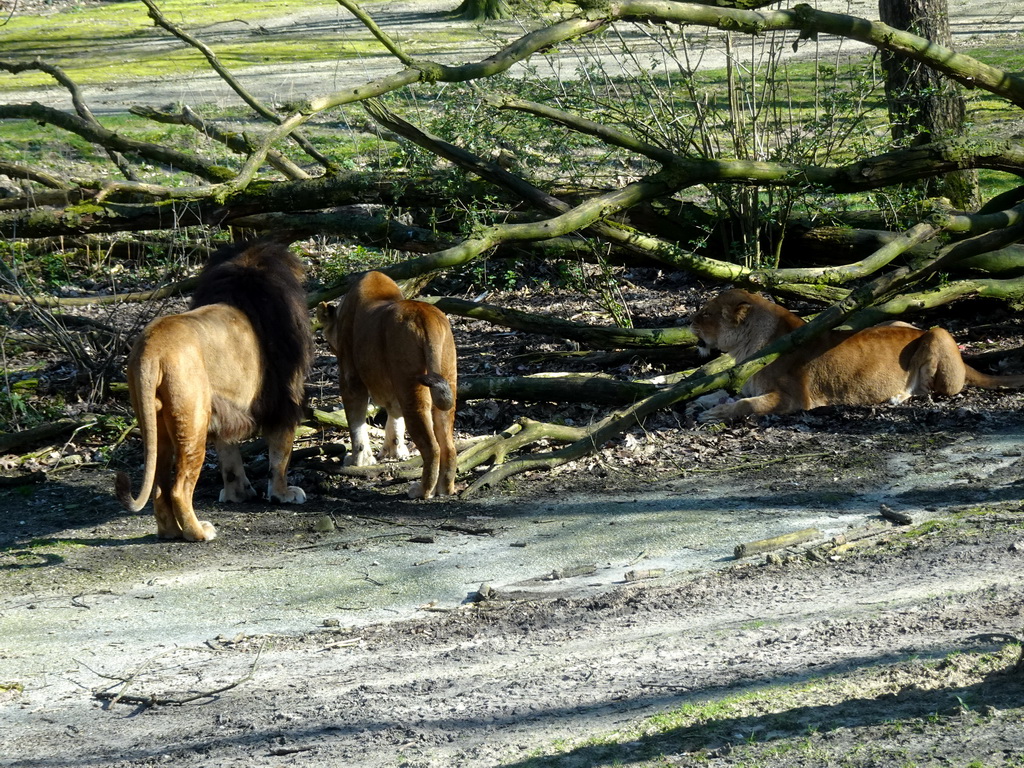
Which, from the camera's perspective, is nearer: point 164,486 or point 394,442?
point 164,486

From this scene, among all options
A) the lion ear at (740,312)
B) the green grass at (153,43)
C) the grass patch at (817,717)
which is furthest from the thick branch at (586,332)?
the green grass at (153,43)

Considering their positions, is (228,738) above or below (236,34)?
below

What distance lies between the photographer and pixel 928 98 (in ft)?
38.7

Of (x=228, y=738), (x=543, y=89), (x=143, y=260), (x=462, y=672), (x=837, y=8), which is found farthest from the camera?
(x=837, y=8)

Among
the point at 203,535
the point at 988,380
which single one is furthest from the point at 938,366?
the point at 203,535

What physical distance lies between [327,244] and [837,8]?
12725 millimetres

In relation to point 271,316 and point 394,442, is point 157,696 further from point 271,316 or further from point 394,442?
Answer: point 394,442

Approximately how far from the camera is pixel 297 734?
454 cm

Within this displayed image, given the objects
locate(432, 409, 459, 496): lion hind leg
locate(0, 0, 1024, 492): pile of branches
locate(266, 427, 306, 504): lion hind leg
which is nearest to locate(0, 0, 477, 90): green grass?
locate(0, 0, 1024, 492): pile of branches

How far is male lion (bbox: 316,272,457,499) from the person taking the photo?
7.93 m

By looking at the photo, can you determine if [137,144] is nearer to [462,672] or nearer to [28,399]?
[28,399]

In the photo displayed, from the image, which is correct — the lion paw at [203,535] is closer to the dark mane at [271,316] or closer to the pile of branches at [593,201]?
the dark mane at [271,316]

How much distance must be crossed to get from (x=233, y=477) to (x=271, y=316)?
1176 mm

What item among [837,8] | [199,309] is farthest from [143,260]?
[837,8]
